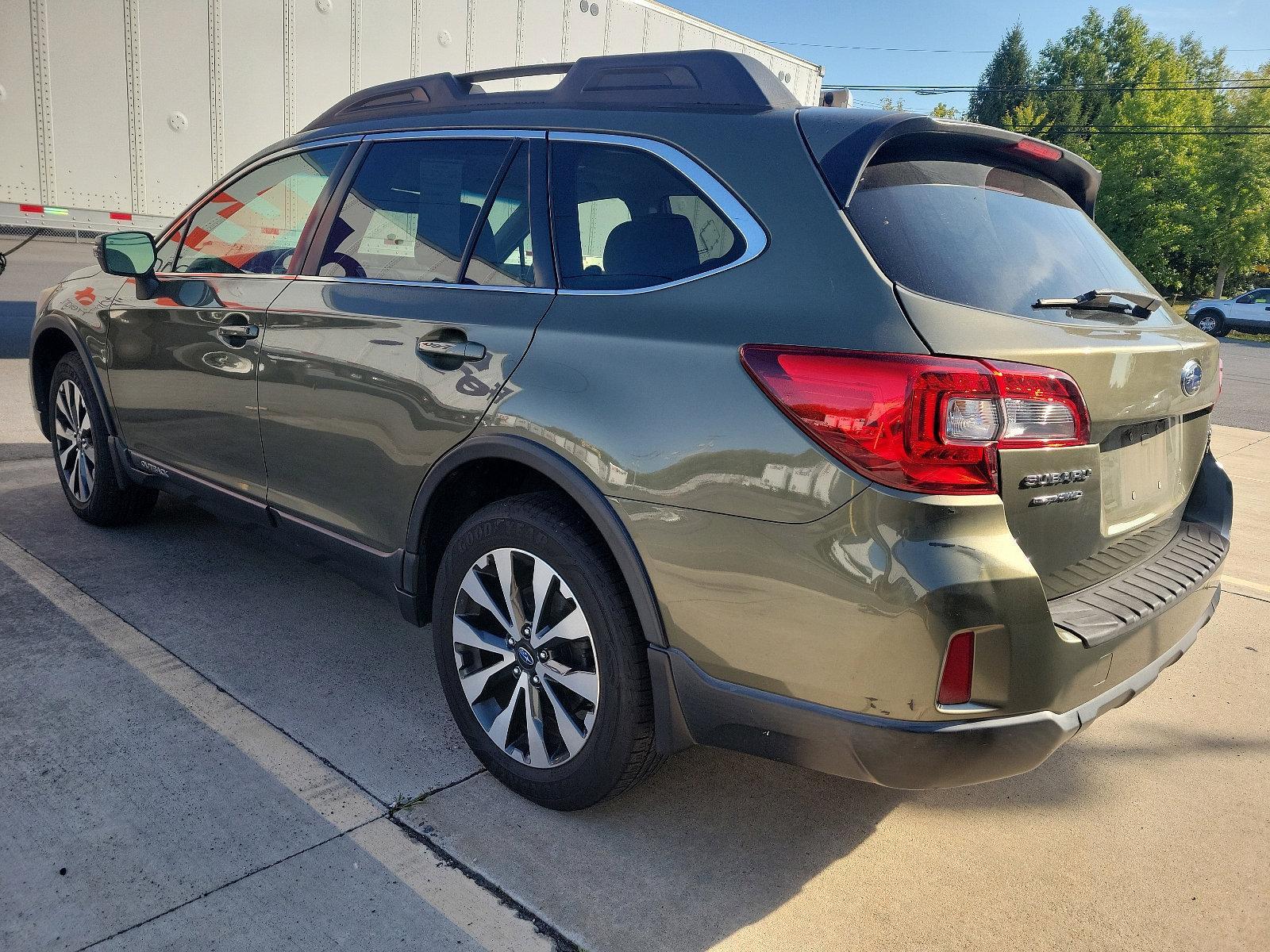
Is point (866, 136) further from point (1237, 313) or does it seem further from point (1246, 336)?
point (1246, 336)

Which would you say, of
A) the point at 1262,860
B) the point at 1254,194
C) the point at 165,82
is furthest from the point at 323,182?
the point at 1254,194

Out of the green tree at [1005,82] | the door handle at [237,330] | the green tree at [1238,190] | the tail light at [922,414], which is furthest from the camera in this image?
the green tree at [1005,82]

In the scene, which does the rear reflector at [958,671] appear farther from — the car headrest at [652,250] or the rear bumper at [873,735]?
the car headrest at [652,250]

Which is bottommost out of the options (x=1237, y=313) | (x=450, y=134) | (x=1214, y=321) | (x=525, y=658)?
(x=1214, y=321)

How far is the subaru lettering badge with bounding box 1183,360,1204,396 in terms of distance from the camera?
8.45 feet

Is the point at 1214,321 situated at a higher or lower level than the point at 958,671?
lower

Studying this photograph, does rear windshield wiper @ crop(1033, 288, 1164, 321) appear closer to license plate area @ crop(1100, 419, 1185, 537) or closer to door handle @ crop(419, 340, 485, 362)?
license plate area @ crop(1100, 419, 1185, 537)

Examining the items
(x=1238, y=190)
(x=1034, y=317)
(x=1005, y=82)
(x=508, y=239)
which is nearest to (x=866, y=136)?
(x=1034, y=317)

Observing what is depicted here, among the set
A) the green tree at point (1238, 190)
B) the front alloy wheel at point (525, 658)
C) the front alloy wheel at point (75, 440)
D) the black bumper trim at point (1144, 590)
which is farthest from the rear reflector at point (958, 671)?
the green tree at point (1238, 190)

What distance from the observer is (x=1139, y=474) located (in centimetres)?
246

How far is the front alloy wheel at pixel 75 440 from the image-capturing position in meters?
4.56

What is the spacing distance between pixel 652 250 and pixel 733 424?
564 mm

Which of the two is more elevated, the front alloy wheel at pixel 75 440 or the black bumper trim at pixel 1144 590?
the black bumper trim at pixel 1144 590

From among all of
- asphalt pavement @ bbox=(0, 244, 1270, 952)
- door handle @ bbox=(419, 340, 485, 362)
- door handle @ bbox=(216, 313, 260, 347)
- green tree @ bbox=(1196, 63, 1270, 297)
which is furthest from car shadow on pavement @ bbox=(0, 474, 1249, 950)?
green tree @ bbox=(1196, 63, 1270, 297)
